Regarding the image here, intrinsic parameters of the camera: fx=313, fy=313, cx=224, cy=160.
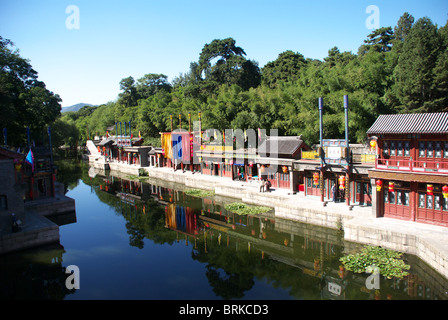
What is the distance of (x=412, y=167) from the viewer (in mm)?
15305

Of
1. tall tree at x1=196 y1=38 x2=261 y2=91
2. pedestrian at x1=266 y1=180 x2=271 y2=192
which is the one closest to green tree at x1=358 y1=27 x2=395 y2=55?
tall tree at x1=196 y1=38 x2=261 y2=91

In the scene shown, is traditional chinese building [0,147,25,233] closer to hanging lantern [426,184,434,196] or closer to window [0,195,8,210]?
window [0,195,8,210]

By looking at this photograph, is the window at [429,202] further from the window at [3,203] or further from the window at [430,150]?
the window at [3,203]

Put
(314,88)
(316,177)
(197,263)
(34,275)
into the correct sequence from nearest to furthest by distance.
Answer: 1. (34,275)
2. (197,263)
3. (316,177)
4. (314,88)

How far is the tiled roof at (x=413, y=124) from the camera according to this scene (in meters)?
14.7

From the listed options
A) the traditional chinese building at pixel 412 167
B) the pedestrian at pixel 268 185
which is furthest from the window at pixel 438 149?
the pedestrian at pixel 268 185

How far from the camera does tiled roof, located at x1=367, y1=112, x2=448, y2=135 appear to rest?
14742 millimetres

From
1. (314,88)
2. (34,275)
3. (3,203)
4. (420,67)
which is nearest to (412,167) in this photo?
(420,67)

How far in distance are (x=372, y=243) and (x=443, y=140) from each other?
5949 mm

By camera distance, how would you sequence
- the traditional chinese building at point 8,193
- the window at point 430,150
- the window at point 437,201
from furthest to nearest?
the traditional chinese building at point 8,193 → the window at point 430,150 → the window at point 437,201

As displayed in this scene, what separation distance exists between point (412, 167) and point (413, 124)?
84.8 inches

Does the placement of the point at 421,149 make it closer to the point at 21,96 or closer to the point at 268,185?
the point at 268,185

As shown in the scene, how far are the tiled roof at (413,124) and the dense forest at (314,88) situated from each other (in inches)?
469
